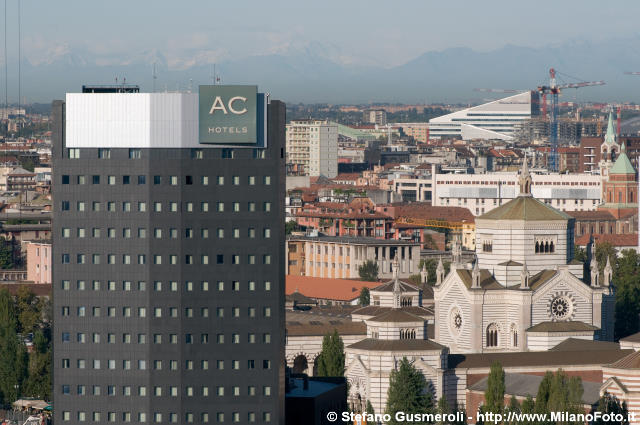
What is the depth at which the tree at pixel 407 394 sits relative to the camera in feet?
426

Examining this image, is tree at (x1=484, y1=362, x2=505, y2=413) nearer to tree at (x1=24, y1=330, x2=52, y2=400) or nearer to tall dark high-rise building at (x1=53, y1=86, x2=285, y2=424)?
tall dark high-rise building at (x1=53, y1=86, x2=285, y2=424)

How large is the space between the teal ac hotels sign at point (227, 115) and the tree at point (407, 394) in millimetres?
18679

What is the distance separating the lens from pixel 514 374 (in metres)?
138

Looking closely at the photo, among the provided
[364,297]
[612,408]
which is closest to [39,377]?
[364,297]

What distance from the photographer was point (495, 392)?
5054 inches

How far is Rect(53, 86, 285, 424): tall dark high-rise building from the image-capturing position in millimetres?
121000

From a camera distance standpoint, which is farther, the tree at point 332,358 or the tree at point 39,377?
the tree at point 39,377

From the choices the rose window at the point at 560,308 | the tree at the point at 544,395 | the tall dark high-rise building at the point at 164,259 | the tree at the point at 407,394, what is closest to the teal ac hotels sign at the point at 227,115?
the tall dark high-rise building at the point at 164,259

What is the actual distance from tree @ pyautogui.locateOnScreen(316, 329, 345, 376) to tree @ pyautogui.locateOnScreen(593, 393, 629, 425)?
20.9 metres

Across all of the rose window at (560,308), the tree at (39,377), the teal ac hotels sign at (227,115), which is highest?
the teal ac hotels sign at (227,115)

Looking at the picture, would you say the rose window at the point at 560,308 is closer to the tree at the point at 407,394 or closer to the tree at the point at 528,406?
the tree at the point at 407,394

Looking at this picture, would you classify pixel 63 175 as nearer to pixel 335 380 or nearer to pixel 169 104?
pixel 169 104

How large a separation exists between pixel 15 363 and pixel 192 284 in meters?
34.7

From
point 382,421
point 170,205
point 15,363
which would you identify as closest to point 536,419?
point 382,421
